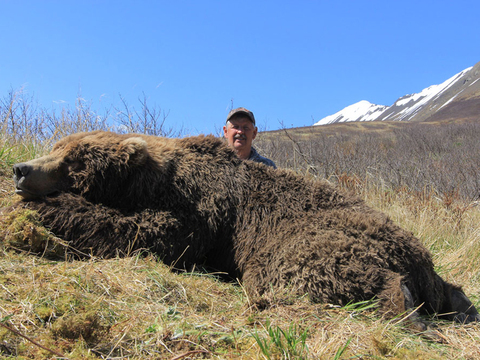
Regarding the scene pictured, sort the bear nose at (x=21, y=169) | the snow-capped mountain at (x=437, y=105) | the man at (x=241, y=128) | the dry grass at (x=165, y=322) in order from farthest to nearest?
the snow-capped mountain at (x=437, y=105) < the man at (x=241, y=128) < the bear nose at (x=21, y=169) < the dry grass at (x=165, y=322)

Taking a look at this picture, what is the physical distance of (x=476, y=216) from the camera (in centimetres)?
771

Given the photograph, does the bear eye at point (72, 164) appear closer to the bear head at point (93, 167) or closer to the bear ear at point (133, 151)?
the bear head at point (93, 167)

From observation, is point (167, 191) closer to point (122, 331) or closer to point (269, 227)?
point (269, 227)

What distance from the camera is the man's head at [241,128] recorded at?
6105 millimetres

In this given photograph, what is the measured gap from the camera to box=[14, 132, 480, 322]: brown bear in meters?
3.17

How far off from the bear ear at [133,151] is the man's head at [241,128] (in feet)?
8.00

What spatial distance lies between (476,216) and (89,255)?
24.9 ft

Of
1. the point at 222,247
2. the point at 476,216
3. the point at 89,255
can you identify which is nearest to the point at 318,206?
the point at 222,247

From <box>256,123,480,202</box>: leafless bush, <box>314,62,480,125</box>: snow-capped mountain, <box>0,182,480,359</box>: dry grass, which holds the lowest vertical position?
<box>0,182,480,359</box>: dry grass

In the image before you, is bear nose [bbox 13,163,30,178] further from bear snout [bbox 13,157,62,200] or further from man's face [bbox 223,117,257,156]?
man's face [bbox 223,117,257,156]

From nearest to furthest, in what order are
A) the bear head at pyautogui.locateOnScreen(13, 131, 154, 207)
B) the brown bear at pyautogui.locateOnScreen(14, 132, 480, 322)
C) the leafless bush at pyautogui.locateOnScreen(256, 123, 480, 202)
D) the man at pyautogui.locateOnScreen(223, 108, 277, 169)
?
the brown bear at pyautogui.locateOnScreen(14, 132, 480, 322)
the bear head at pyautogui.locateOnScreen(13, 131, 154, 207)
the man at pyautogui.locateOnScreen(223, 108, 277, 169)
the leafless bush at pyautogui.locateOnScreen(256, 123, 480, 202)

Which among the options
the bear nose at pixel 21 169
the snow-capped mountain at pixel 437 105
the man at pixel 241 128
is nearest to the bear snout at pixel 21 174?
the bear nose at pixel 21 169

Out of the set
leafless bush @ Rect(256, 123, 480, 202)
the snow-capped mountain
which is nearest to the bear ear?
leafless bush @ Rect(256, 123, 480, 202)

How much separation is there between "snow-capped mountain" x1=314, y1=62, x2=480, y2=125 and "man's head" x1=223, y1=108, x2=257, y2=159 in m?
30.7
